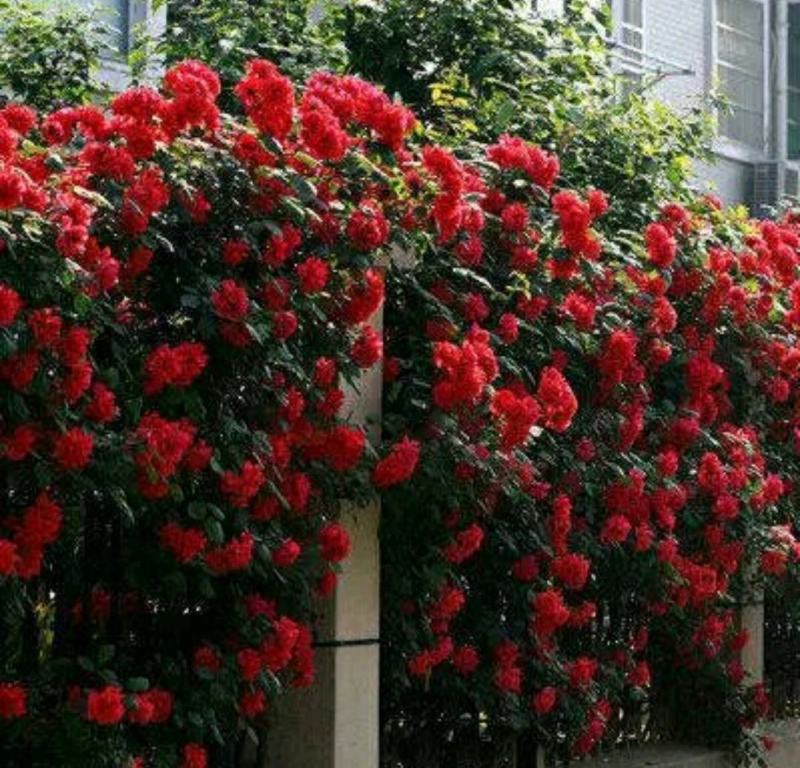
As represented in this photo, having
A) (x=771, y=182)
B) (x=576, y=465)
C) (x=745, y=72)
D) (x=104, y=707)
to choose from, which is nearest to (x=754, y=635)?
(x=576, y=465)

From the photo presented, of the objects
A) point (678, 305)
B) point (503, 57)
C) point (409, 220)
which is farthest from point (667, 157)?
point (409, 220)

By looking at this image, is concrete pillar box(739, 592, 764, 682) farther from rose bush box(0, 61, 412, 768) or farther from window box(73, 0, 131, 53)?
window box(73, 0, 131, 53)

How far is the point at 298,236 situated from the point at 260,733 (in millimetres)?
1459

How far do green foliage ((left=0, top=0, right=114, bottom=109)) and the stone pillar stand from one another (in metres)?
3.85

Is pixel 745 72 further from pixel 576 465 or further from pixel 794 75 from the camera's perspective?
pixel 576 465

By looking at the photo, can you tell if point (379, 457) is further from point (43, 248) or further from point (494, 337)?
point (43, 248)

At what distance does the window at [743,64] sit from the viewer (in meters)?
22.5

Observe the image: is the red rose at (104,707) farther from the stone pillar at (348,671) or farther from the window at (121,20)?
the window at (121,20)

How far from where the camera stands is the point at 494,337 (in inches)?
271

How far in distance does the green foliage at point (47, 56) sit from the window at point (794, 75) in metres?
14.0

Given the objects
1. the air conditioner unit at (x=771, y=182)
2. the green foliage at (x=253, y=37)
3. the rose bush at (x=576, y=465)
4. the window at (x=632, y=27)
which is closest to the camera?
the rose bush at (x=576, y=465)

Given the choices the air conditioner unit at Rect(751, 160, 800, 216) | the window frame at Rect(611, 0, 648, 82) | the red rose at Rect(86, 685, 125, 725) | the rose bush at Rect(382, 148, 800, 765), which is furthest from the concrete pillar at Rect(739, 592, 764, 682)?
the air conditioner unit at Rect(751, 160, 800, 216)

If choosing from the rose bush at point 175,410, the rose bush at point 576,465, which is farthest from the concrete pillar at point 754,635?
the rose bush at point 175,410

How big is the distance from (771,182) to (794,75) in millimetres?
1850
